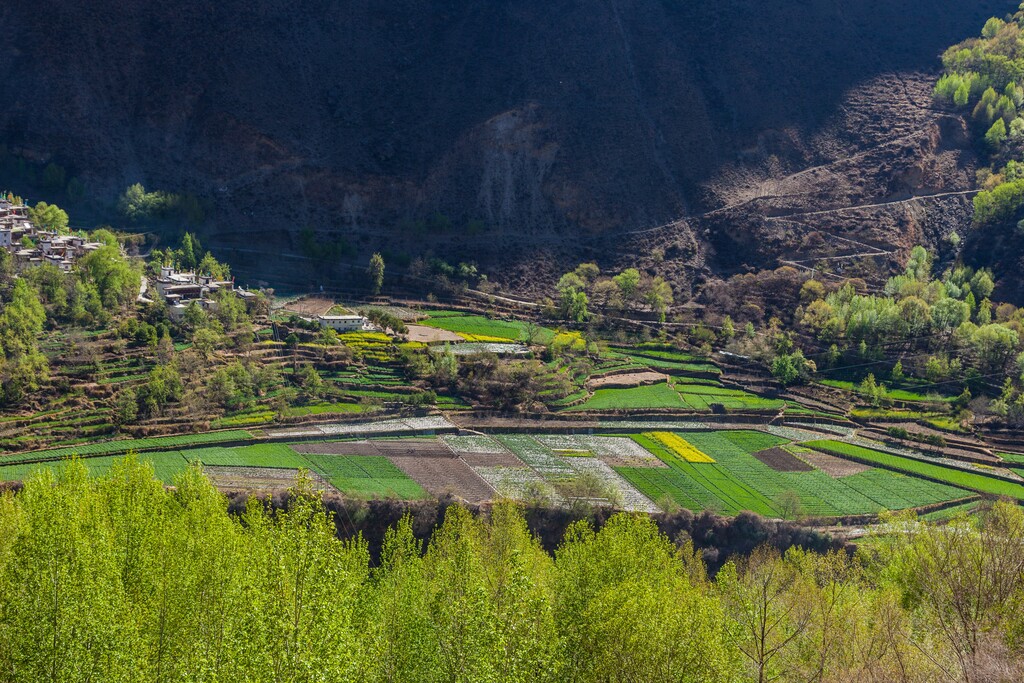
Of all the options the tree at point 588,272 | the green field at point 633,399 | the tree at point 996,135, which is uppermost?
the tree at point 996,135

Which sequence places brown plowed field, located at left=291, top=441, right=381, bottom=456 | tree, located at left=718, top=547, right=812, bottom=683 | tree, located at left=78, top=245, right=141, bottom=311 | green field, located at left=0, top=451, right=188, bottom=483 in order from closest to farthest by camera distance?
1. tree, located at left=718, top=547, right=812, bottom=683
2. green field, located at left=0, top=451, right=188, bottom=483
3. brown plowed field, located at left=291, top=441, right=381, bottom=456
4. tree, located at left=78, top=245, right=141, bottom=311

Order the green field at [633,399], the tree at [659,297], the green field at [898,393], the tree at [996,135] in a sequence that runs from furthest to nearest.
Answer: the tree at [996,135]
the tree at [659,297]
the green field at [898,393]
the green field at [633,399]

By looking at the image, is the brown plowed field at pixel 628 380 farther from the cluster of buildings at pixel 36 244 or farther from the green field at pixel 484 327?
the cluster of buildings at pixel 36 244

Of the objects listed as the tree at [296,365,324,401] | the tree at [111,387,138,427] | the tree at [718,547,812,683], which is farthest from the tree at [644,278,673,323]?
the tree at [111,387,138,427]

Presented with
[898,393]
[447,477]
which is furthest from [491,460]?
[898,393]

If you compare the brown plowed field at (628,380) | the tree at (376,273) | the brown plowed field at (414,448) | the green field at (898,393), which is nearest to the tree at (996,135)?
the green field at (898,393)

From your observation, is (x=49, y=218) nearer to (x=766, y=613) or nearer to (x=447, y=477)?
(x=447, y=477)

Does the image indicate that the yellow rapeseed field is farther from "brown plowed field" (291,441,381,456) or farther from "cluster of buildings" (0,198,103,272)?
"cluster of buildings" (0,198,103,272)
